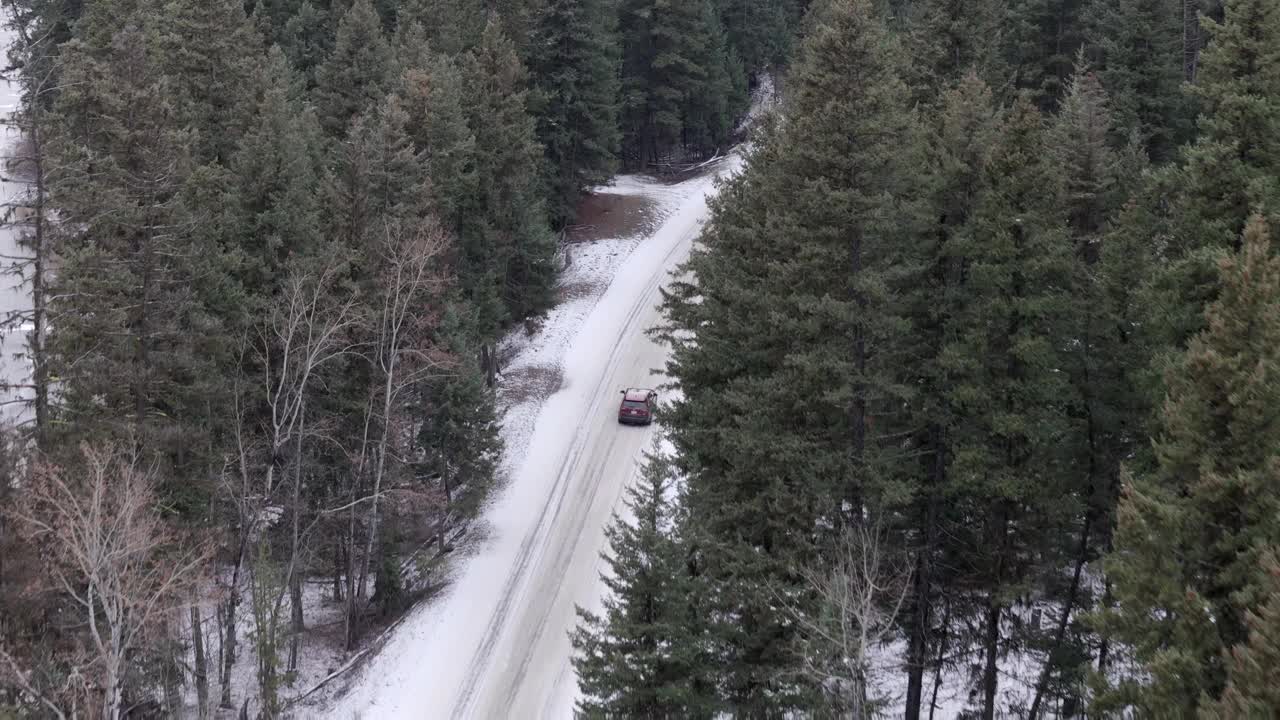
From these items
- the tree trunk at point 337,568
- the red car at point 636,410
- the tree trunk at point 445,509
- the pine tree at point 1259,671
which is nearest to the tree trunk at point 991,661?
the pine tree at point 1259,671

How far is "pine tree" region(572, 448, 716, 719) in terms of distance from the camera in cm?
1712

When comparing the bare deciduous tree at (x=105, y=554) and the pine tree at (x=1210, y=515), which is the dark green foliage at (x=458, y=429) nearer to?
the bare deciduous tree at (x=105, y=554)

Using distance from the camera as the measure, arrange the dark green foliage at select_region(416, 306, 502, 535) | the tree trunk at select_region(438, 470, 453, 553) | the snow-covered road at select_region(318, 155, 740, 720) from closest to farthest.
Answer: the snow-covered road at select_region(318, 155, 740, 720) → the dark green foliage at select_region(416, 306, 502, 535) → the tree trunk at select_region(438, 470, 453, 553)

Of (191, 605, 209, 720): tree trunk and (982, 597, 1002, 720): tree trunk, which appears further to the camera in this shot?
(191, 605, 209, 720): tree trunk

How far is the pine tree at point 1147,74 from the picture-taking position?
124 feet

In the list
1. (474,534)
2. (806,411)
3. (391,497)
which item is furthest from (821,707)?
(474,534)

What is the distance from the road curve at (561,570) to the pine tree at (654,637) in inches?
315

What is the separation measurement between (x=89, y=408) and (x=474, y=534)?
13.9 m

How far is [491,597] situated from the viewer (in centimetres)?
2950

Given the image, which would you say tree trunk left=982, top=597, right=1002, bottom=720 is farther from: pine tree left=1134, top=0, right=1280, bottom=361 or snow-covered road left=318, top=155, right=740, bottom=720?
snow-covered road left=318, top=155, right=740, bottom=720

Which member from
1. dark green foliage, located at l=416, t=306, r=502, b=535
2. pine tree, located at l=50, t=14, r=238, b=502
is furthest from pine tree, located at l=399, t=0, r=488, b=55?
pine tree, located at l=50, t=14, r=238, b=502

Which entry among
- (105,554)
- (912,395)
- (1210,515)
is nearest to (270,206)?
(105,554)

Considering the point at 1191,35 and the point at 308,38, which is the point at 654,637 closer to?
the point at 308,38

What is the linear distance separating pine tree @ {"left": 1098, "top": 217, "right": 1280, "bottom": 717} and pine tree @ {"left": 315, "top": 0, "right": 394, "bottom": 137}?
31465 millimetres
